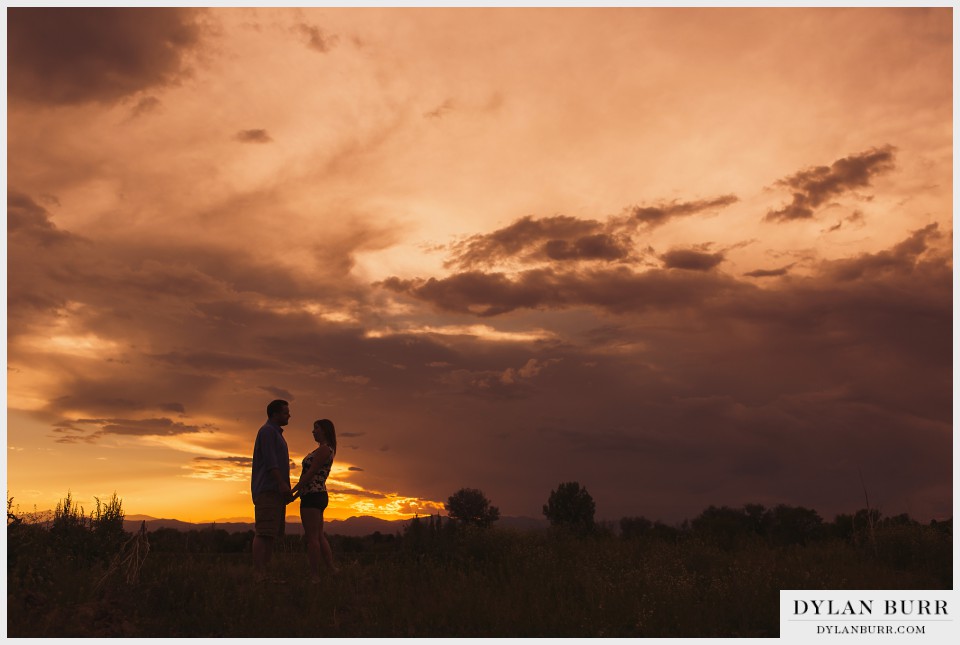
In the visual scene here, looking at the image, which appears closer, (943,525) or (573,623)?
(573,623)

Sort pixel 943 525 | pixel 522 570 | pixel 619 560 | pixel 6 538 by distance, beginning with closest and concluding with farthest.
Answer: pixel 6 538, pixel 522 570, pixel 619 560, pixel 943 525

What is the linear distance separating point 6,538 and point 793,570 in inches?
457

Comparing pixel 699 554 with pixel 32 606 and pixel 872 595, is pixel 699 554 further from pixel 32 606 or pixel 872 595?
pixel 32 606

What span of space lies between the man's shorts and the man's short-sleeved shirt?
3.5 inches

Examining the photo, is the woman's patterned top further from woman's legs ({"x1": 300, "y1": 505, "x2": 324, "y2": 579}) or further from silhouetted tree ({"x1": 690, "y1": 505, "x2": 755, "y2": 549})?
silhouetted tree ({"x1": 690, "y1": 505, "x2": 755, "y2": 549})

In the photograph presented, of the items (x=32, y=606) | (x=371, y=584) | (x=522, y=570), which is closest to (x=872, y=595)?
(x=522, y=570)

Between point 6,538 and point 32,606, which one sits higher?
point 6,538

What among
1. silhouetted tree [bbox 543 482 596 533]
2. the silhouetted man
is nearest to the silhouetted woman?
the silhouetted man

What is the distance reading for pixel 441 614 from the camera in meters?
10.8

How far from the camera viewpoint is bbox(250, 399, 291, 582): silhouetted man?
12297 mm

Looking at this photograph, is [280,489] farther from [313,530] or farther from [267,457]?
[313,530]

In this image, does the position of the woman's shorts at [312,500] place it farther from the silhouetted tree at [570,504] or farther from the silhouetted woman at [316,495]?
the silhouetted tree at [570,504]

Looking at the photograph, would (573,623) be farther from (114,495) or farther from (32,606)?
(114,495)

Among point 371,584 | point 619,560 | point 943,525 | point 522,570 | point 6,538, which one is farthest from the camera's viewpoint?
point 943,525
